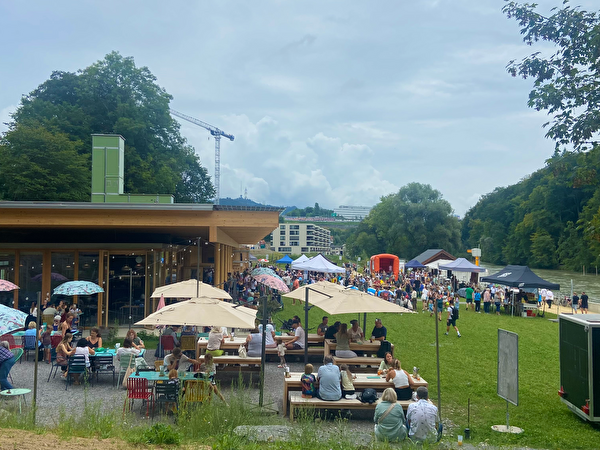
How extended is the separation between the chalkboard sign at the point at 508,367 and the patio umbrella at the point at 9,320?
29.3 ft

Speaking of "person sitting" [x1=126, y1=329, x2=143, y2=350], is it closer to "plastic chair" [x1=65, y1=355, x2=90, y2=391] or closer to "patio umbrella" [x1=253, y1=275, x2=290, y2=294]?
"plastic chair" [x1=65, y1=355, x2=90, y2=391]

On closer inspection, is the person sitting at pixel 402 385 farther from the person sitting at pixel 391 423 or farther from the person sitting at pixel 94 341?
the person sitting at pixel 94 341

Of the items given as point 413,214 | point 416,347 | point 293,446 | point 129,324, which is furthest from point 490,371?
point 413,214

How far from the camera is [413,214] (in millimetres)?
78625

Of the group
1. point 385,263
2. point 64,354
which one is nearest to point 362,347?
point 64,354

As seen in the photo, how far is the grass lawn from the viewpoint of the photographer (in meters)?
8.21

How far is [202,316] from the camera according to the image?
9930 mm

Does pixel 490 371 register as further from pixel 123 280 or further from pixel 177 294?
pixel 123 280

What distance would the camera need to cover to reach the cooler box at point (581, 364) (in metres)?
8.45

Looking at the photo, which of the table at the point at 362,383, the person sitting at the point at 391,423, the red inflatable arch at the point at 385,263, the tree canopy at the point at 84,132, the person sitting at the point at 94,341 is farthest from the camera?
the red inflatable arch at the point at 385,263

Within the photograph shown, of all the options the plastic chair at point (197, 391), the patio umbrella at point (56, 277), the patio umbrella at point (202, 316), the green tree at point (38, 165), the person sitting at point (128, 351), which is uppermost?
the green tree at point (38, 165)

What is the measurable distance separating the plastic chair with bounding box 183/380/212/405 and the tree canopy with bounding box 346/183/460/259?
233ft

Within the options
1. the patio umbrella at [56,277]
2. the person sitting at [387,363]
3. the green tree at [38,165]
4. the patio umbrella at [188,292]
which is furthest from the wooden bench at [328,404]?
the green tree at [38,165]

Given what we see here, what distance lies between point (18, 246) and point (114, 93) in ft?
94.0
